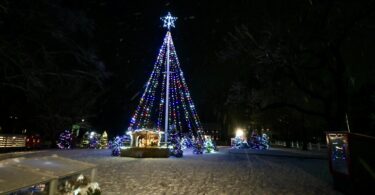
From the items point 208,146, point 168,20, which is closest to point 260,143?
point 208,146

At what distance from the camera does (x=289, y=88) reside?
29.4m

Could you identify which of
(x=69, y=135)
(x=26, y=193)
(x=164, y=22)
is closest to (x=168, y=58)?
(x=164, y=22)

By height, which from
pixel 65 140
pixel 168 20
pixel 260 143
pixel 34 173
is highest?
pixel 168 20

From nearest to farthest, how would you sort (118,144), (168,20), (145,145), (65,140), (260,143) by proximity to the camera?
(145,145), (118,144), (168,20), (65,140), (260,143)

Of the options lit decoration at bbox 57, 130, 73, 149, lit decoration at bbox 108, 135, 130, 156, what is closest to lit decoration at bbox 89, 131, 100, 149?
lit decoration at bbox 57, 130, 73, 149

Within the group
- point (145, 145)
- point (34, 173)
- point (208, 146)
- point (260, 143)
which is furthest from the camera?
point (260, 143)

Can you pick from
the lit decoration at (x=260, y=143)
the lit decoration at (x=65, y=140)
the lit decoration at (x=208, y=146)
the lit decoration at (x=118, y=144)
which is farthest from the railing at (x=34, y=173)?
the lit decoration at (x=260, y=143)

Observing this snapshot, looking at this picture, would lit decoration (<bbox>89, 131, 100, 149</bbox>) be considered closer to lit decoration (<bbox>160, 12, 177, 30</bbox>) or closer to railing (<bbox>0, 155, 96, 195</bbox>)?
lit decoration (<bbox>160, 12, 177, 30</bbox>)

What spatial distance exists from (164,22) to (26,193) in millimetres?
28124

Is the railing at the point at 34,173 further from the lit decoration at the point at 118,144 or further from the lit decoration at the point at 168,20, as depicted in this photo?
the lit decoration at the point at 168,20

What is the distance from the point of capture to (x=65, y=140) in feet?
137

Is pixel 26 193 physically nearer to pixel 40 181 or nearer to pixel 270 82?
pixel 40 181

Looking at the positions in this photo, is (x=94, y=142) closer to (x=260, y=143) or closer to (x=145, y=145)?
(x=145, y=145)

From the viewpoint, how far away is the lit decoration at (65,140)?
4125 cm
